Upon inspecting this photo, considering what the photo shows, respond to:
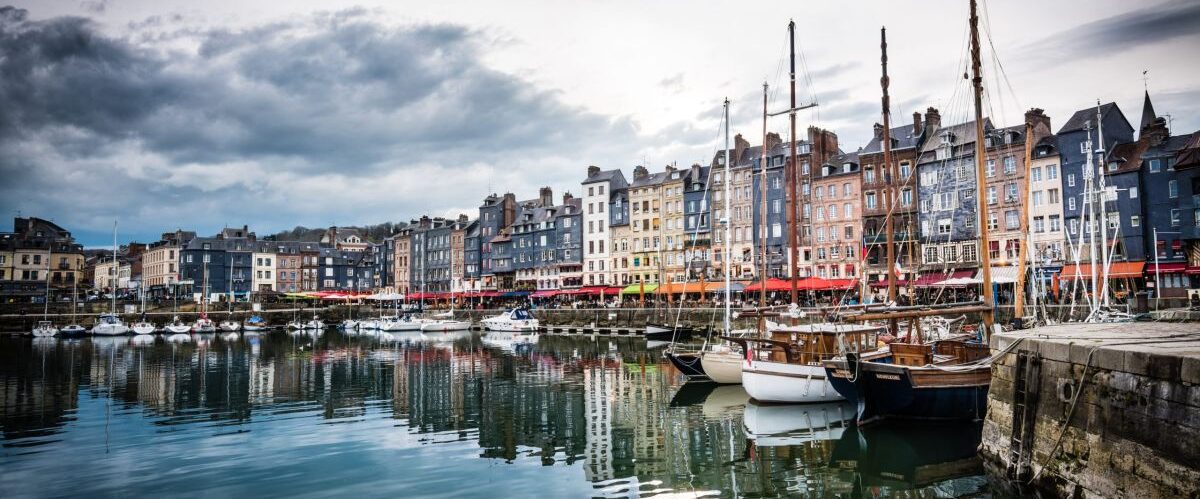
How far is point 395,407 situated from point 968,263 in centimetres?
5024

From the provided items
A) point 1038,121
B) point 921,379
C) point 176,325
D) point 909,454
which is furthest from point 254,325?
point 1038,121

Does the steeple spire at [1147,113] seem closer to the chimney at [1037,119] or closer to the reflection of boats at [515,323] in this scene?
the chimney at [1037,119]

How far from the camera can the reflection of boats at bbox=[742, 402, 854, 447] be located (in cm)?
1946

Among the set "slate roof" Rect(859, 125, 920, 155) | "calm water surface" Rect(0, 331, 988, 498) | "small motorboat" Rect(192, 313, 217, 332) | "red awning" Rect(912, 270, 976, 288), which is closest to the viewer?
"calm water surface" Rect(0, 331, 988, 498)

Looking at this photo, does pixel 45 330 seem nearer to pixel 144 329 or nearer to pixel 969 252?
pixel 144 329

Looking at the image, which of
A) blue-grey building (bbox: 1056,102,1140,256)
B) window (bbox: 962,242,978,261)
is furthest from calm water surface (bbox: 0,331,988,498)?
blue-grey building (bbox: 1056,102,1140,256)

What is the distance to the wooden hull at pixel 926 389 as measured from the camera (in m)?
18.8

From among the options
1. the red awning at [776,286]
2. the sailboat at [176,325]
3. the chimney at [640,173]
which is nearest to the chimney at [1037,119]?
the red awning at [776,286]

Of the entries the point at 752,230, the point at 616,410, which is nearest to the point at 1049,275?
the point at 752,230

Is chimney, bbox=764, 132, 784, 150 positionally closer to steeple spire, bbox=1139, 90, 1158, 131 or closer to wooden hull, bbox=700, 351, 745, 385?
steeple spire, bbox=1139, 90, 1158, 131

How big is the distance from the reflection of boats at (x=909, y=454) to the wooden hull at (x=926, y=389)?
391 millimetres

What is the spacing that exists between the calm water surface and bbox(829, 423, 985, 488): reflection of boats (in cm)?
7

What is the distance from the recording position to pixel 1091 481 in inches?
419

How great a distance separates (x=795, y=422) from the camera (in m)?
21.5
